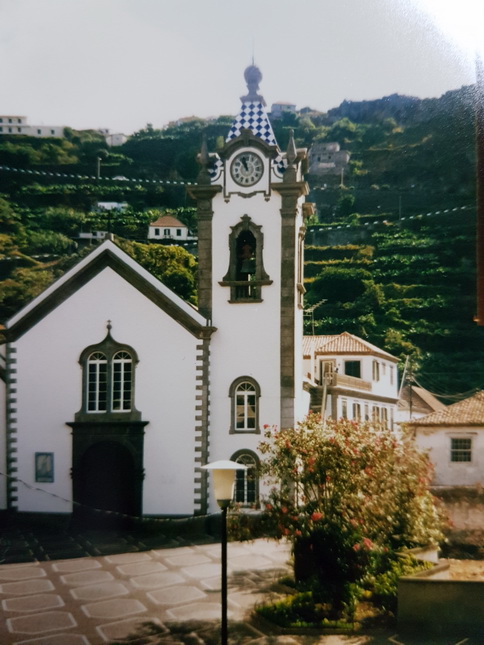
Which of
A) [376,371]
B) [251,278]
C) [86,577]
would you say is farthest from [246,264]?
[86,577]

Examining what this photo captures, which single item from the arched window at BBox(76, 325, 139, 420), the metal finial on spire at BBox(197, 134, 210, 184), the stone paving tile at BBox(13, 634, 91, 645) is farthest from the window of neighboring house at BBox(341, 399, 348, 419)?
the stone paving tile at BBox(13, 634, 91, 645)

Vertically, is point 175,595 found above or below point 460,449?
below

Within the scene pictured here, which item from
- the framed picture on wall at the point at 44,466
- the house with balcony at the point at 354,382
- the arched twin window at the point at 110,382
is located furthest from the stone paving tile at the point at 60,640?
the house with balcony at the point at 354,382

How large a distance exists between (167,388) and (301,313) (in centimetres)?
331

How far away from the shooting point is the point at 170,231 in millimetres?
16469

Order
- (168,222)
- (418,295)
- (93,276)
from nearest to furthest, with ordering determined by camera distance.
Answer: (418,295) → (93,276) → (168,222)

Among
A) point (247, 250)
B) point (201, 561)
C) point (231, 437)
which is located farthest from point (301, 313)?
point (201, 561)

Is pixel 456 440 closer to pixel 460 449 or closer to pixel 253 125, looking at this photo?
pixel 460 449

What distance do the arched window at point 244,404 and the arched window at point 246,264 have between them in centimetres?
173

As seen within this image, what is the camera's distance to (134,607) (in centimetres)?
1099

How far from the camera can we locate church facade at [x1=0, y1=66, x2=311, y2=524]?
14508 mm

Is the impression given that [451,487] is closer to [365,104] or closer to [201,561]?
[201,561]

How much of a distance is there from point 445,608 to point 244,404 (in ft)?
19.4

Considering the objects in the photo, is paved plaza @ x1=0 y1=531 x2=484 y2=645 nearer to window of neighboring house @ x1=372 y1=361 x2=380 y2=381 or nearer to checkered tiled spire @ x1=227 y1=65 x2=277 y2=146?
window of neighboring house @ x1=372 y1=361 x2=380 y2=381
